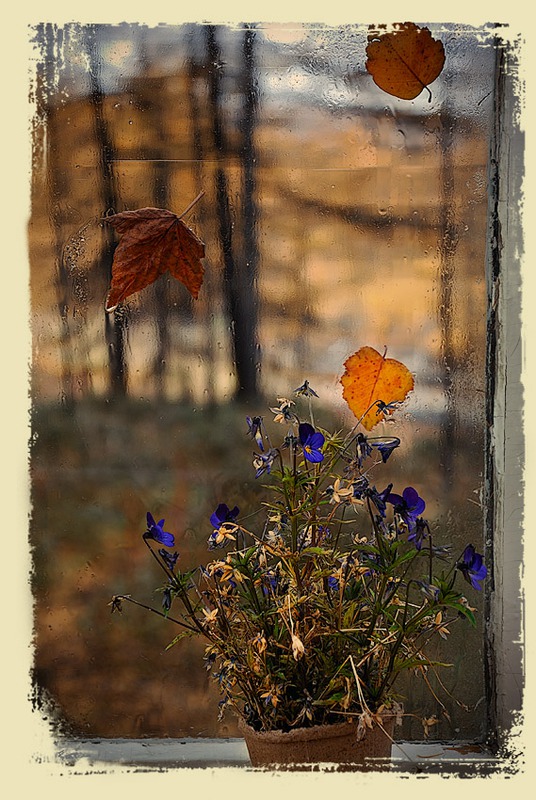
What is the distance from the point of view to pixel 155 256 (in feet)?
5.46

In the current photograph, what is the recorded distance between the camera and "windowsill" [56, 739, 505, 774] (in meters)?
1.55

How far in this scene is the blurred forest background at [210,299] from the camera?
5.32 ft

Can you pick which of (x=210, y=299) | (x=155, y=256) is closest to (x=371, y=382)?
(x=210, y=299)

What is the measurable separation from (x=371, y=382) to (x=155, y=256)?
1.47 ft

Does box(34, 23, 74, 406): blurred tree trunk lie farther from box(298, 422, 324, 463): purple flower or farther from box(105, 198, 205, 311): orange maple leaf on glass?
box(298, 422, 324, 463): purple flower

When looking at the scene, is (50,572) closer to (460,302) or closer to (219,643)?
(219,643)

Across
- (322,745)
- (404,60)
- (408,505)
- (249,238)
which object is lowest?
(322,745)

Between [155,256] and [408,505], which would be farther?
[155,256]

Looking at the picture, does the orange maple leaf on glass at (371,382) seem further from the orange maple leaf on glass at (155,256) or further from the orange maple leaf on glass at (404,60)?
the orange maple leaf on glass at (404,60)

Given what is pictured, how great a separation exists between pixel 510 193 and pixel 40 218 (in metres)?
0.82

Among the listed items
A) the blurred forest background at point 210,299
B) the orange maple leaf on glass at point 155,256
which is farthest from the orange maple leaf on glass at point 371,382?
the orange maple leaf on glass at point 155,256

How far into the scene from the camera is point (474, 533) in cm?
162

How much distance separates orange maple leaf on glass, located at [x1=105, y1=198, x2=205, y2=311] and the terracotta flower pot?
30.8 inches

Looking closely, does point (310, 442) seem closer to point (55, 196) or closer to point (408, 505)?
point (408, 505)
